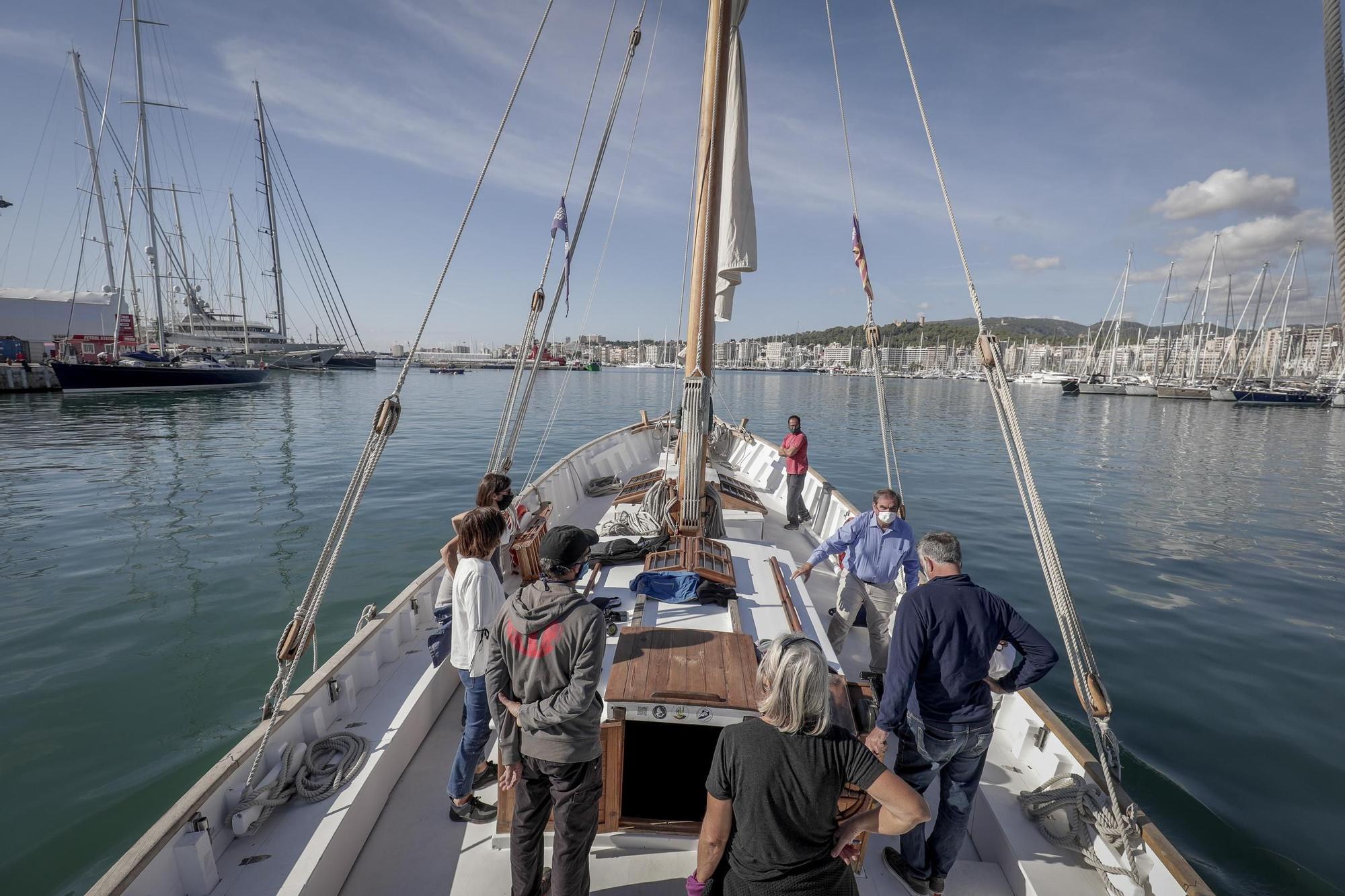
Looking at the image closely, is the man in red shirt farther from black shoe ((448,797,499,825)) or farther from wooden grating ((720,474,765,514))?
black shoe ((448,797,499,825))

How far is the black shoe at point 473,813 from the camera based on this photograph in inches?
126

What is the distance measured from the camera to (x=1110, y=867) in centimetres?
266

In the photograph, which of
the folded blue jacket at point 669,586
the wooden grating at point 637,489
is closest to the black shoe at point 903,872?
the folded blue jacket at point 669,586

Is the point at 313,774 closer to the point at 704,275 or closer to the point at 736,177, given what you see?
the point at 704,275

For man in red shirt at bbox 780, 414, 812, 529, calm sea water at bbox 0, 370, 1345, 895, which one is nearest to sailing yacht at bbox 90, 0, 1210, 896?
calm sea water at bbox 0, 370, 1345, 895

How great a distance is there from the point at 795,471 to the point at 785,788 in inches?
278

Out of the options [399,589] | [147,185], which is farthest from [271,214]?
[399,589]

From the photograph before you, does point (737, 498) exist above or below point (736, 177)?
below

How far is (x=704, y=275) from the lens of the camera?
554 centimetres

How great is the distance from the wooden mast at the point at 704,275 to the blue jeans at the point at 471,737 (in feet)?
9.78

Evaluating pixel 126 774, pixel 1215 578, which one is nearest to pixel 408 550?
pixel 126 774

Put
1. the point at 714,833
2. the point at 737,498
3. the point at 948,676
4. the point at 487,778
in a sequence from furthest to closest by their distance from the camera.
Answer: the point at 737,498 < the point at 487,778 < the point at 948,676 < the point at 714,833

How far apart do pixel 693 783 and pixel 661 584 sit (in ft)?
4.97

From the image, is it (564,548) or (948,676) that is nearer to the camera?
(564,548)
